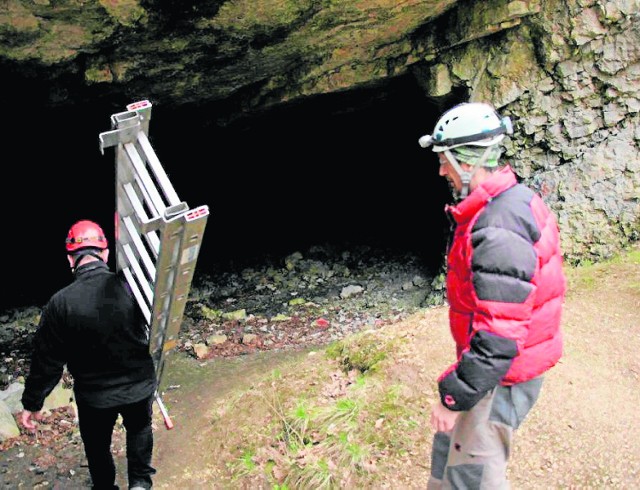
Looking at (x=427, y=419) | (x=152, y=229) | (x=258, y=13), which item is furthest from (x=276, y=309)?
(x=152, y=229)

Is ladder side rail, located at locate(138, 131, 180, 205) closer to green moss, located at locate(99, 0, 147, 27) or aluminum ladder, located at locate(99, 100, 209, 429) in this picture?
aluminum ladder, located at locate(99, 100, 209, 429)


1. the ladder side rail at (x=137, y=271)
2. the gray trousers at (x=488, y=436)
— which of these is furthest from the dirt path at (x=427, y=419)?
the ladder side rail at (x=137, y=271)

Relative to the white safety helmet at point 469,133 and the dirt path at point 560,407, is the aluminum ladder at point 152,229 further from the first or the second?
the dirt path at point 560,407

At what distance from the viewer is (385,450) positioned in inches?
172

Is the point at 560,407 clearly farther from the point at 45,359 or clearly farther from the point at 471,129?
the point at 45,359

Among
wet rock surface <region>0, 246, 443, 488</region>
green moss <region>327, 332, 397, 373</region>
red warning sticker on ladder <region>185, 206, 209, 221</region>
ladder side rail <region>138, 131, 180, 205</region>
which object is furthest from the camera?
wet rock surface <region>0, 246, 443, 488</region>

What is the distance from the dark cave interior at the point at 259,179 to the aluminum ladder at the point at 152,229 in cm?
418

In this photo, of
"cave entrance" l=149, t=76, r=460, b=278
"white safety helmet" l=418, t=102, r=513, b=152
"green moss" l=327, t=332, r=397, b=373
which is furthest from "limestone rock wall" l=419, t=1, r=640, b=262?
"white safety helmet" l=418, t=102, r=513, b=152

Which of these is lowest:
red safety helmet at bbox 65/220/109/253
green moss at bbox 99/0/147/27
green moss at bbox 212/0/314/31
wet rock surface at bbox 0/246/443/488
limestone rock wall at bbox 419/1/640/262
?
wet rock surface at bbox 0/246/443/488

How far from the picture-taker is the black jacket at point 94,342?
354 cm

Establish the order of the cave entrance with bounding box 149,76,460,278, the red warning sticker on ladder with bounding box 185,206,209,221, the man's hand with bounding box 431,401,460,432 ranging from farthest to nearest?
the cave entrance with bounding box 149,76,460,278 < the red warning sticker on ladder with bounding box 185,206,209,221 < the man's hand with bounding box 431,401,460,432

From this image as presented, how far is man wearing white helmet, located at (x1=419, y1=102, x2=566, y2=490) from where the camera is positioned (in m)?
2.40

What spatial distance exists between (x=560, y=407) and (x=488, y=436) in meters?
2.09

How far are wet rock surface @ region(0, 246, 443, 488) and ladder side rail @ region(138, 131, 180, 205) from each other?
9.64ft
